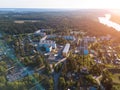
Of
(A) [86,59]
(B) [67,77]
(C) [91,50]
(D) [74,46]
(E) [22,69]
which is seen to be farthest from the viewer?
(D) [74,46]

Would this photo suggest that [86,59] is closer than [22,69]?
No

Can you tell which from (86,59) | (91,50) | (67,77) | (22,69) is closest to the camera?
(67,77)

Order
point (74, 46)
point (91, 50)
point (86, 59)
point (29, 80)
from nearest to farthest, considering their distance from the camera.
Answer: point (29, 80) → point (86, 59) → point (91, 50) → point (74, 46)

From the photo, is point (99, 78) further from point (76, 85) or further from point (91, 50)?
point (91, 50)

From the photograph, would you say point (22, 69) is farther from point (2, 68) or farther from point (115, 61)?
point (115, 61)

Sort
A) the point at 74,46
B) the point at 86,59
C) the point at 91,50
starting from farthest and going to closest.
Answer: the point at 74,46, the point at 91,50, the point at 86,59

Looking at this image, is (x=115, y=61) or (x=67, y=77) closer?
(x=67, y=77)

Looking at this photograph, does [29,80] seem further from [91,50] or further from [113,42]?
[113,42]

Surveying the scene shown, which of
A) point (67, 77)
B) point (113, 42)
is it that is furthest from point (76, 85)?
point (113, 42)

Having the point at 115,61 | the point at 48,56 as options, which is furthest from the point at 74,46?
the point at 115,61
